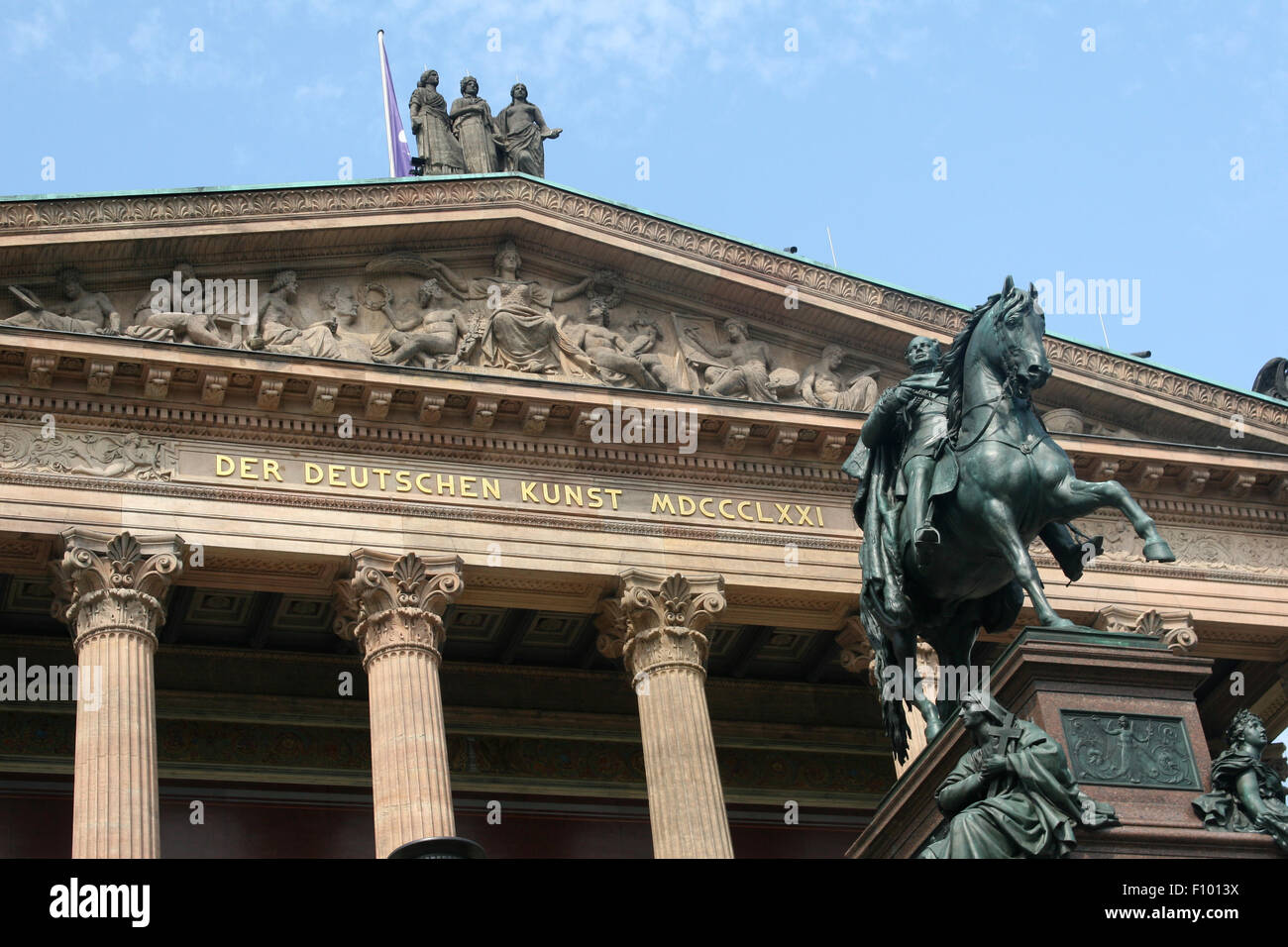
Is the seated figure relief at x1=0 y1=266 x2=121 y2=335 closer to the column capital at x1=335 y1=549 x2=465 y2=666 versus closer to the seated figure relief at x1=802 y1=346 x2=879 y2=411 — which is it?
the column capital at x1=335 y1=549 x2=465 y2=666

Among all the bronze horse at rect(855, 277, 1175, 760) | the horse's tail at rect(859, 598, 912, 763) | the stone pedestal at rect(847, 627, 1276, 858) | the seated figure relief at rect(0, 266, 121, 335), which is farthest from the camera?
the seated figure relief at rect(0, 266, 121, 335)

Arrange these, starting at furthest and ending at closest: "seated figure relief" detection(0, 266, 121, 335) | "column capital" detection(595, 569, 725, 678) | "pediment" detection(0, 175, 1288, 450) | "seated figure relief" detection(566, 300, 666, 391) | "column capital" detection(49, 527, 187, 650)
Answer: "seated figure relief" detection(566, 300, 666, 391)
"pediment" detection(0, 175, 1288, 450)
"column capital" detection(595, 569, 725, 678)
"seated figure relief" detection(0, 266, 121, 335)
"column capital" detection(49, 527, 187, 650)

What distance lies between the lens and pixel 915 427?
11625 mm

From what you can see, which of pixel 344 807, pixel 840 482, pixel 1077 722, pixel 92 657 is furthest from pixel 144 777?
pixel 1077 722

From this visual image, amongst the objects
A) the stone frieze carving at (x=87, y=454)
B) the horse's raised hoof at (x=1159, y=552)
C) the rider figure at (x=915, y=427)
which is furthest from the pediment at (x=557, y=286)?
the horse's raised hoof at (x=1159, y=552)

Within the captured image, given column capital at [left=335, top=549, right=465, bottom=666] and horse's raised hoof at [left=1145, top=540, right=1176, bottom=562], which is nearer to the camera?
horse's raised hoof at [left=1145, top=540, right=1176, bottom=562]

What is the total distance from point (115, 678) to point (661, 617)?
6546 mm

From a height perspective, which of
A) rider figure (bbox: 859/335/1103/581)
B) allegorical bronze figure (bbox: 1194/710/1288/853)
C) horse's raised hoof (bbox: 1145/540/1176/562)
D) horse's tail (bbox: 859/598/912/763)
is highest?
rider figure (bbox: 859/335/1103/581)

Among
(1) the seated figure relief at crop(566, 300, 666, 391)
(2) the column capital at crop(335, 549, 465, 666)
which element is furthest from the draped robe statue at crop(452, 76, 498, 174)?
(2) the column capital at crop(335, 549, 465, 666)

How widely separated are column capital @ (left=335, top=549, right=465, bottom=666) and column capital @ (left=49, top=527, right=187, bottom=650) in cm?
207

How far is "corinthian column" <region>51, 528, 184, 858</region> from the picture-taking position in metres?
20.8

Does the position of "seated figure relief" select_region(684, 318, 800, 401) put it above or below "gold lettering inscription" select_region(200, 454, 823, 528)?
above
